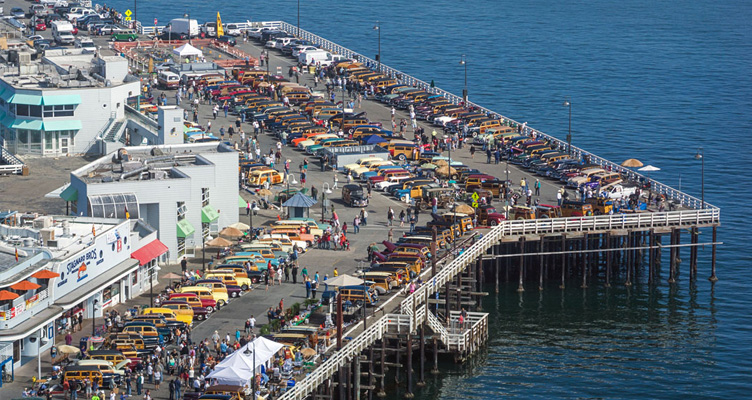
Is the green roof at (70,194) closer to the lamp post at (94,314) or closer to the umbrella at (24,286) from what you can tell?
the lamp post at (94,314)

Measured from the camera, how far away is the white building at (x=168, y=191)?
111188 mm

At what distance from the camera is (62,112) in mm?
138000

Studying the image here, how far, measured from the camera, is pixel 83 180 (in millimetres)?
112250

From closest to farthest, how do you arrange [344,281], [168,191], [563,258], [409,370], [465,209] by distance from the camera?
→ 1. [409,370]
2. [344,281]
3. [168,191]
4. [563,258]
5. [465,209]

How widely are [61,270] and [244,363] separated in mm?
15215

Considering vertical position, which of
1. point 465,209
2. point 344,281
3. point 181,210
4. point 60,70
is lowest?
point 344,281

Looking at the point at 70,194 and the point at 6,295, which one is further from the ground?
the point at 70,194

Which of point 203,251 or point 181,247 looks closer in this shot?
point 203,251

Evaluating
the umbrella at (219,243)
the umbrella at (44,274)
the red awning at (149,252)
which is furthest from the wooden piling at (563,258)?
the umbrella at (44,274)

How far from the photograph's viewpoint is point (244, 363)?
287ft

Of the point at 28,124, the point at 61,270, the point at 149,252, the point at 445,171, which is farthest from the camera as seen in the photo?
the point at 28,124

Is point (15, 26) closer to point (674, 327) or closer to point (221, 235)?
point (221, 235)

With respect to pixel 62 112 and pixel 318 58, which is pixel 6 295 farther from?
pixel 318 58

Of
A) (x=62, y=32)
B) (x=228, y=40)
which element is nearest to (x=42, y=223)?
(x=62, y=32)
